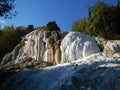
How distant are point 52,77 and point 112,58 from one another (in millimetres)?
3429

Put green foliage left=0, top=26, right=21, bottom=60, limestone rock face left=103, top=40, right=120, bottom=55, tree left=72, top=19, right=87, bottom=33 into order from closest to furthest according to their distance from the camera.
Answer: limestone rock face left=103, top=40, right=120, bottom=55
green foliage left=0, top=26, right=21, bottom=60
tree left=72, top=19, right=87, bottom=33

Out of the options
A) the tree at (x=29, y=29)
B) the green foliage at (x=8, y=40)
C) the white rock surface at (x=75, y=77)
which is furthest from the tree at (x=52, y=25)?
the white rock surface at (x=75, y=77)

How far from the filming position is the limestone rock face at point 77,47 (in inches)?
724

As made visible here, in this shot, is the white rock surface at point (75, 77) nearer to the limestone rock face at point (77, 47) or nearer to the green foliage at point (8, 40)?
the limestone rock face at point (77, 47)

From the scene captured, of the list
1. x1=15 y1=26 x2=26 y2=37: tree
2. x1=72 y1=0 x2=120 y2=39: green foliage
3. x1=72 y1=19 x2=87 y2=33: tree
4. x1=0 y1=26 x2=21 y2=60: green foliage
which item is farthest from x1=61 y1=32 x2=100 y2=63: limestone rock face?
x1=15 y1=26 x2=26 y2=37: tree

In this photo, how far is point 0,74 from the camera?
1722cm

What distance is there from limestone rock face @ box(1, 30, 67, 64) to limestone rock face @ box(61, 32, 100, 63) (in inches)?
34.8

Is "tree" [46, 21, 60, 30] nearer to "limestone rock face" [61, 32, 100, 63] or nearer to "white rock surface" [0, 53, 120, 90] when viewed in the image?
"limestone rock face" [61, 32, 100, 63]

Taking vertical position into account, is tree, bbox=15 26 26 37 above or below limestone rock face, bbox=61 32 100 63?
above

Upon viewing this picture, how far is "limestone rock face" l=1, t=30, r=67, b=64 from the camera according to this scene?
2058 centimetres

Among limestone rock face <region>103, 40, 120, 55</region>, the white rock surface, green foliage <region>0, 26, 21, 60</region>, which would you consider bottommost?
the white rock surface

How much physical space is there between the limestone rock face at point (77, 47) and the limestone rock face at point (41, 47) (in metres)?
0.88

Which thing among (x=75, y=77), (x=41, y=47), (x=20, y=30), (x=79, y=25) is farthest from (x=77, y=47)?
(x=20, y=30)

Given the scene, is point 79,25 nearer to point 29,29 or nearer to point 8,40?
point 29,29
